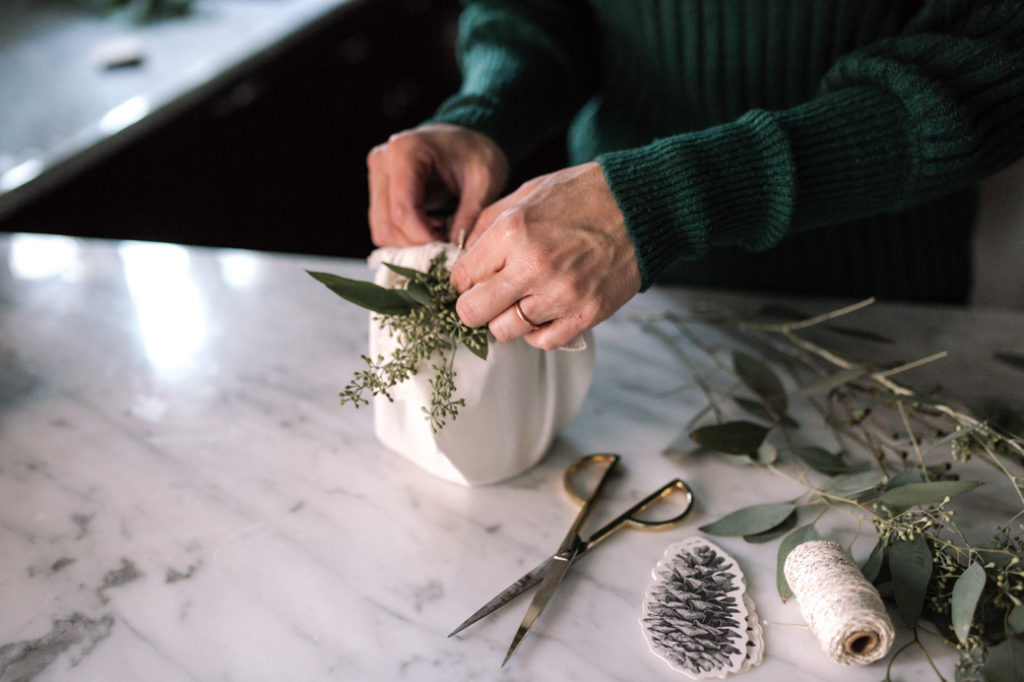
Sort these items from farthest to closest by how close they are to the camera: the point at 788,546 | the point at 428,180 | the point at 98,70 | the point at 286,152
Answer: the point at 286,152
the point at 98,70
the point at 428,180
the point at 788,546

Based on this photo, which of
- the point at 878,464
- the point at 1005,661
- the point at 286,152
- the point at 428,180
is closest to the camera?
the point at 1005,661

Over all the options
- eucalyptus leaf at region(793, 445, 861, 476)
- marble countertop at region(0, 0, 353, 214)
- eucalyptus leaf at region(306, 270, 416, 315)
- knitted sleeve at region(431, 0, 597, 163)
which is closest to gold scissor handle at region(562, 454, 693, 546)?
eucalyptus leaf at region(793, 445, 861, 476)

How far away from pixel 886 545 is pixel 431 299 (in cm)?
39

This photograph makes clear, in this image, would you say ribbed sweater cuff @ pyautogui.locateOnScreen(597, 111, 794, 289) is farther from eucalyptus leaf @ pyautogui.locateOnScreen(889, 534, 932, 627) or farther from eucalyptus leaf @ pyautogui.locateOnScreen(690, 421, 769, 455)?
eucalyptus leaf @ pyautogui.locateOnScreen(889, 534, 932, 627)

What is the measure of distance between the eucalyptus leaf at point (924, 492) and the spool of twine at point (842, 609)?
0.08m

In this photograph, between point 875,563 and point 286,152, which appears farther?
point 286,152

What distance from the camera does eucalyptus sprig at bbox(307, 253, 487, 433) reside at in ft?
2.14

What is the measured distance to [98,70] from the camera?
1670 millimetres

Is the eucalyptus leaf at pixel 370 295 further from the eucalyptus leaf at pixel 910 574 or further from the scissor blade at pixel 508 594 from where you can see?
the eucalyptus leaf at pixel 910 574

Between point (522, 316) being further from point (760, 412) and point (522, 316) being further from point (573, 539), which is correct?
point (760, 412)

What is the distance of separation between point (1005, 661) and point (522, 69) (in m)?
0.79

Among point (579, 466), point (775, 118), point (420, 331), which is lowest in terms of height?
point (579, 466)

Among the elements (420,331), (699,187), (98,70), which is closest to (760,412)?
(699,187)

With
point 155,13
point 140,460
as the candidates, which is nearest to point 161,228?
point 155,13
